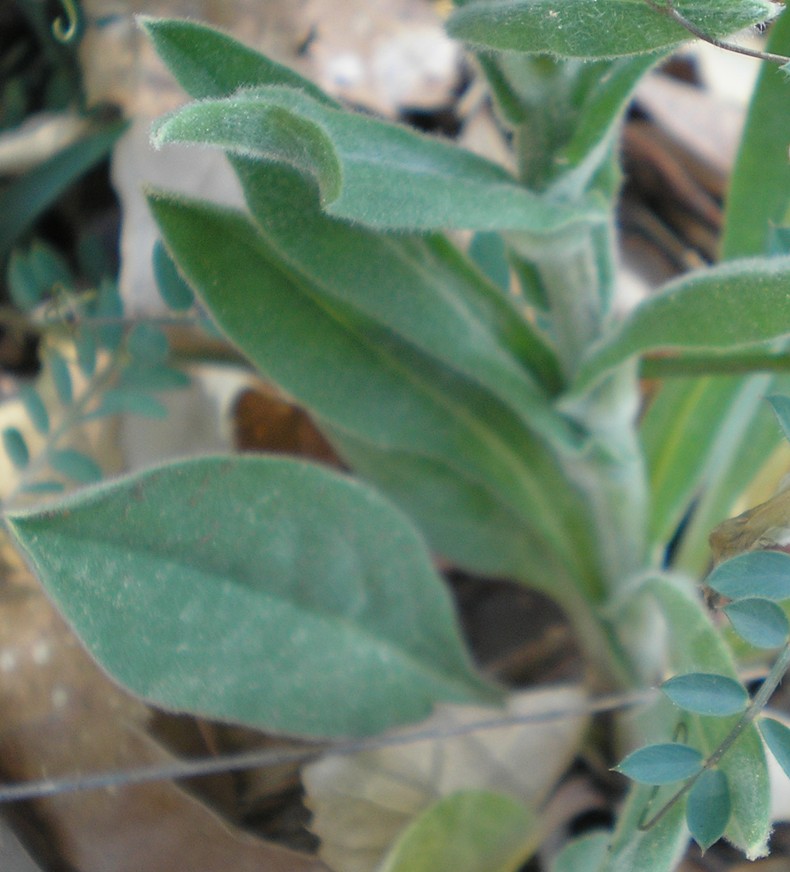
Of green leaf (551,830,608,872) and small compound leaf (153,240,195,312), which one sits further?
small compound leaf (153,240,195,312)

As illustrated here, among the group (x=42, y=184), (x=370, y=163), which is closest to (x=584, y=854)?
(x=370, y=163)

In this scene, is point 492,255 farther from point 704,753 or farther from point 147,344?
point 704,753

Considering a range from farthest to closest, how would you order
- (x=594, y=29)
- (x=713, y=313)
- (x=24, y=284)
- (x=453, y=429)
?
(x=24, y=284) < (x=453, y=429) < (x=713, y=313) < (x=594, y=29)

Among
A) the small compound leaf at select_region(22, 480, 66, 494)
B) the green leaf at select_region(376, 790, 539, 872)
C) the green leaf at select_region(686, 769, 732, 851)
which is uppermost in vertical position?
the small compound leaf at select_region(22, 480, 66, 494)

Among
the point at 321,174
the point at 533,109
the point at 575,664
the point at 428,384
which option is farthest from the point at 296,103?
the point at 575,664

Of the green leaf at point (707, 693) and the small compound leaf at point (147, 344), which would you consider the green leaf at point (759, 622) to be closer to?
the green leaf at point (707, 693)

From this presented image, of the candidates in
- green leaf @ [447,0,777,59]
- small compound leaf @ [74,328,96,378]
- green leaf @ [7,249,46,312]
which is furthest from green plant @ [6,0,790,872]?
green leaf @ [7,249,46,312]

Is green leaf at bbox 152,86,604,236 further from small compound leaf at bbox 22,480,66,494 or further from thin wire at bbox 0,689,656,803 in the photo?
small compound leaf at bbox 22,480,66,494
